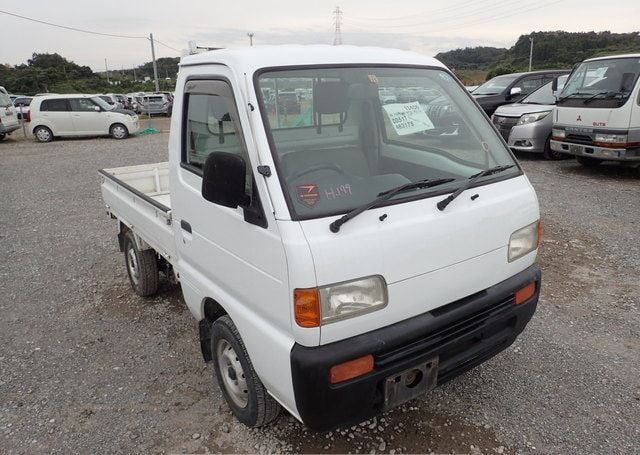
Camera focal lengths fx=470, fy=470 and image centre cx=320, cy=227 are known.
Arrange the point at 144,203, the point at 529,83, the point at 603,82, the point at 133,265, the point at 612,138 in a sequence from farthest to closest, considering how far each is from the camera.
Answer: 1. the point at 529,83
2. the point at 603,82
3. the point at 612,138
4. the point at 133,265
5. the point at 144,203

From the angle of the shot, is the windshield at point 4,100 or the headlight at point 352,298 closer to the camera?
the headlight at point 352,298

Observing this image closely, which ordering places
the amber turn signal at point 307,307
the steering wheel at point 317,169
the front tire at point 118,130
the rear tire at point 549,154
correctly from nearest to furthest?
1. the amber turn signal at point 307,307
2. the steering wheel at point 317,169
3. the rear tire at point 549,154
4. the front tire at point 118,130

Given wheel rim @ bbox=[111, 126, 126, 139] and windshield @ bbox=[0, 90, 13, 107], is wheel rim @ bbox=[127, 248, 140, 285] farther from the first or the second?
windshield @ bbox=[0, 90, 13, 107]

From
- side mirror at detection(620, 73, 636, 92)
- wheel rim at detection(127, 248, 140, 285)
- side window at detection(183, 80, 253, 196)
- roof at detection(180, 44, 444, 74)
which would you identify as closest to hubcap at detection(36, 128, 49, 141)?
wheel rim at detection(127, 248, 140, 285)

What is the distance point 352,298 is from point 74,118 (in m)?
17.7

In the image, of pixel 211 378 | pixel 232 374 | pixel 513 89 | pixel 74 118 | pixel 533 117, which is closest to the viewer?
pixel 232 374

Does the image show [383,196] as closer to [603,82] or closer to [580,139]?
[580,139]

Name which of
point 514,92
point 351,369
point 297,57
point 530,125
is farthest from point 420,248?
point 514,92

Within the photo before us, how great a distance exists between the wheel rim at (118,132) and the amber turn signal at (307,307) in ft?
56.6

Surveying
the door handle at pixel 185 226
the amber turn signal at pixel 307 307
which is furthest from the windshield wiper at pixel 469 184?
the door handle at pixel 185 226

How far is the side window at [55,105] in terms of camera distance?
16.5 meters

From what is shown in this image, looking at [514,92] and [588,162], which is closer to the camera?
[588,162]

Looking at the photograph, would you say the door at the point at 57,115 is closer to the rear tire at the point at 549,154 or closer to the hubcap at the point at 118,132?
the hubcap at the point at 118,132

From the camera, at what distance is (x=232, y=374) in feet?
8.93
